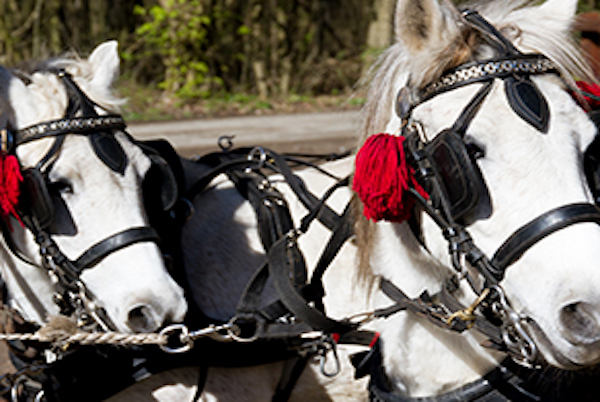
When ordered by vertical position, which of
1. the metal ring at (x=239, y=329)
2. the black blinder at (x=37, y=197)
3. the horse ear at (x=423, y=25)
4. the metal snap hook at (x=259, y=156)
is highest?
the horse ear at (x=423, y=25)

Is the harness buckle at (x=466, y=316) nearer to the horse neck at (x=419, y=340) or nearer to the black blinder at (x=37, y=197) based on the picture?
the horse neck at (x=419, y=340)

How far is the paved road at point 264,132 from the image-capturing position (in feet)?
22.8

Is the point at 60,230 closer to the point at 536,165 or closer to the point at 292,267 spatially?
the point at 292,267

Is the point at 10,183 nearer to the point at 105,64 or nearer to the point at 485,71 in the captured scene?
the point at 105,64

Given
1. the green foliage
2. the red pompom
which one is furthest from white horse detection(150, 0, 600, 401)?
the green foliage

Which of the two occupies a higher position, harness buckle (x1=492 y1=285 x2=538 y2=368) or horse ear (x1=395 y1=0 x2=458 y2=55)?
horse ear (x1=395 y1=0 x2=458 y2=55)

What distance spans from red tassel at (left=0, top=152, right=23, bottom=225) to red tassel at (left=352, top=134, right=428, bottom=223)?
991mm

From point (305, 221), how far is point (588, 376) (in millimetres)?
1095

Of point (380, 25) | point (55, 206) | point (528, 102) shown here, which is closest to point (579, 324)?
point (528, 102)

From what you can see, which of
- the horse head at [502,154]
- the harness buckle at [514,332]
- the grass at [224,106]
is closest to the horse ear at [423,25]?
the horse head at [502,154]

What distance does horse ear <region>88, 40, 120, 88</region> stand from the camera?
2275mm

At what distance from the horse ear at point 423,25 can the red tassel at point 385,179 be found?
0.87ft

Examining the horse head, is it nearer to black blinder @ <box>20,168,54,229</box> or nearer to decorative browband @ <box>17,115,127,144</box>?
decorative browband @ <box>17,115,127,144</box>

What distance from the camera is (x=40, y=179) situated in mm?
1938
